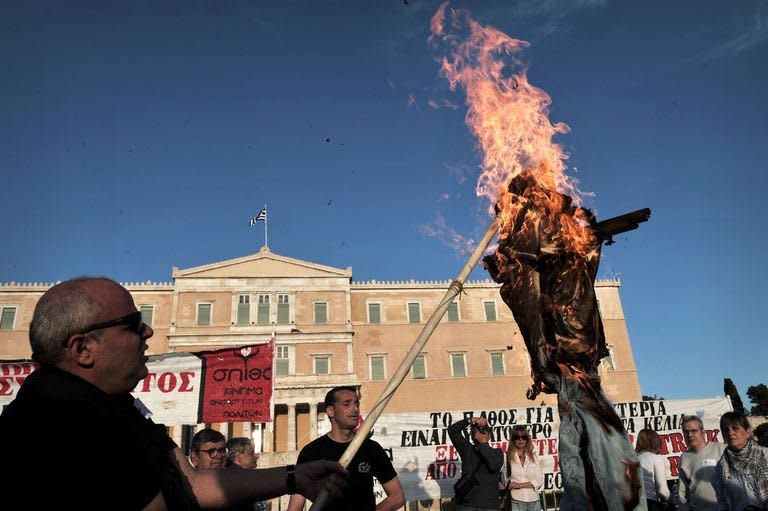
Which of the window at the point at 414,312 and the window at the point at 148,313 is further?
the window at the point at 414,312

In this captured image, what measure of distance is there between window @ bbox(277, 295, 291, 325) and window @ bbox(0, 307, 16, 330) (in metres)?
17.2

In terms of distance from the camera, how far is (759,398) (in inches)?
1825

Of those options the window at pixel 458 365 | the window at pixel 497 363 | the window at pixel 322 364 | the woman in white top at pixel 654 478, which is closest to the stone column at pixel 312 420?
the window at pixel 322 364

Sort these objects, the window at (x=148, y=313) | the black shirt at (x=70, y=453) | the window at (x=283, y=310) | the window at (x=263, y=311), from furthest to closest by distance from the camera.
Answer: the window at (x=283, y=310)
the window at (x=263, y=311)
the window at (x=148, y=313)
the black shirt at (x=70, y=453)

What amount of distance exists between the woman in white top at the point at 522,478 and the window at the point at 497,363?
30.0 metres

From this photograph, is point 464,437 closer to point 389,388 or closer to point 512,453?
point 512,453

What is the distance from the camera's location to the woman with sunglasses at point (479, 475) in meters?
6.63

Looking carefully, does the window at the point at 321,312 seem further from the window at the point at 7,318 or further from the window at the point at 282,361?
the window at the point at 7,318

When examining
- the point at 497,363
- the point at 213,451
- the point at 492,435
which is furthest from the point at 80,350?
the point at 497,363

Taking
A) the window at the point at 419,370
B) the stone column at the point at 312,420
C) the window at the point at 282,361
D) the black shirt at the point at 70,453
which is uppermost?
the window at the point at 282,361

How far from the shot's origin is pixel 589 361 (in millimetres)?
4375

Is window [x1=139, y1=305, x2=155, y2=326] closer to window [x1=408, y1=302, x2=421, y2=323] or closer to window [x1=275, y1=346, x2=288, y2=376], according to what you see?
window [x1=275, y1=346, x2=288, y2=376]

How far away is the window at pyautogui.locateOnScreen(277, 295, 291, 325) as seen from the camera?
35.6 m

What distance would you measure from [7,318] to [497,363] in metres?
33.3
